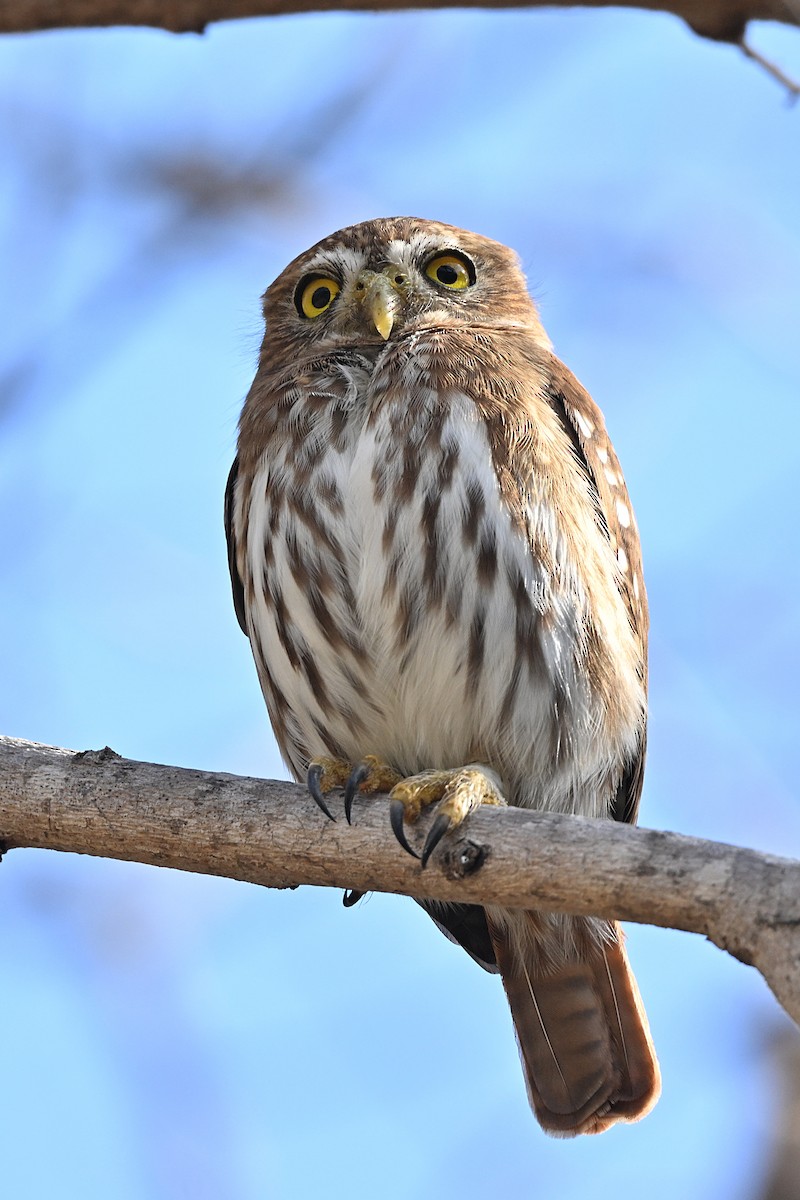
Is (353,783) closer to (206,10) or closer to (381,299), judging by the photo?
(381,299)

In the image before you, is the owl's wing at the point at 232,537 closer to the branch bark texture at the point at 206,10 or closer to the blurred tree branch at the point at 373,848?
the blurred tree branch at the point at 373,848

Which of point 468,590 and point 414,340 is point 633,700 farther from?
point 414,340

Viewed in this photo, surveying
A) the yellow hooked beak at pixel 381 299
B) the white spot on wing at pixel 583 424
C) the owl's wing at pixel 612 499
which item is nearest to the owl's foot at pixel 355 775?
the owl's wing at pixel 612 499

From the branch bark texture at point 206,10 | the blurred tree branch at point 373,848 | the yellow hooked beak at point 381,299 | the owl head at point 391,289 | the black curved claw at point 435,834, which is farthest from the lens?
the owl head at point 391,289

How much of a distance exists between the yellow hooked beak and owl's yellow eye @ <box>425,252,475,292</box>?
0.69 ft

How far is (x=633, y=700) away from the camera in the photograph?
444 cm

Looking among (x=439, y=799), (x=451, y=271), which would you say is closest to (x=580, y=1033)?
(x=439, y=799)

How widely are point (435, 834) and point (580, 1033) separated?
1586 mm

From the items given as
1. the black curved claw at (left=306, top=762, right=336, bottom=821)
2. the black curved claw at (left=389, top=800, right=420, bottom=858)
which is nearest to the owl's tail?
the black curved claw at (left=306, top=762, right=336, bottom=821)

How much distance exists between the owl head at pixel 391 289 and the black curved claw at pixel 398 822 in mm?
1837

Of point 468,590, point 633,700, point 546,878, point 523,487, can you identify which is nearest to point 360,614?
point 468,590

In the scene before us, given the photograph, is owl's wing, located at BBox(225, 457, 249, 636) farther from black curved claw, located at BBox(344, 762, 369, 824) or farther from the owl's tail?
the owl's tail

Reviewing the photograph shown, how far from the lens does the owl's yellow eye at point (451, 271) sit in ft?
16.8

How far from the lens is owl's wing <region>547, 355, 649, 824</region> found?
15.0ft
